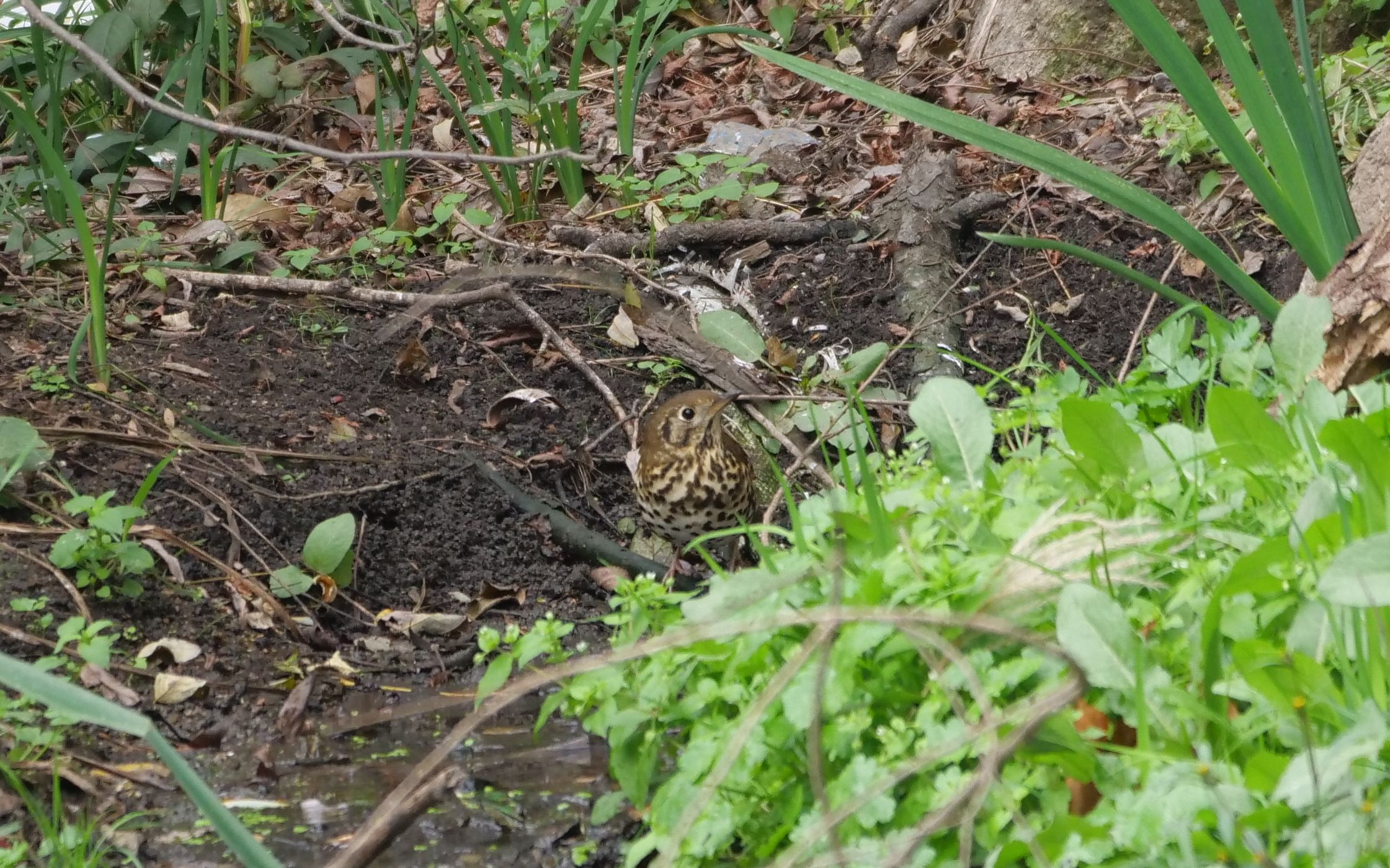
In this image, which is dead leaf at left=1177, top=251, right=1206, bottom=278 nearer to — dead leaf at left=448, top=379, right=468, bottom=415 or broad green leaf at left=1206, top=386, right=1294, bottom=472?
dead leaf at left=448, top=379, right=468, bottom=415

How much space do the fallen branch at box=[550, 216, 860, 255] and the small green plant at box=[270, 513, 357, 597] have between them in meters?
2.18

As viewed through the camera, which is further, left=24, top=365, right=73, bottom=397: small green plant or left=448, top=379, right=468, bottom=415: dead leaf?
left=448, top=379, right=468, bottom=415: dead leaf

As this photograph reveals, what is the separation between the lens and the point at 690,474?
3.67 m

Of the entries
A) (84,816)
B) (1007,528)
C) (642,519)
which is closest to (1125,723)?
(1007,528)

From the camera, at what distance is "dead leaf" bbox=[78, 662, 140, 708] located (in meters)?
2.79

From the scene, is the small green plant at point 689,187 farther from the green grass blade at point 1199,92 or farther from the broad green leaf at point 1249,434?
the broad green leaf at point 1249,434

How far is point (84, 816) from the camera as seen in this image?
7.81 ft

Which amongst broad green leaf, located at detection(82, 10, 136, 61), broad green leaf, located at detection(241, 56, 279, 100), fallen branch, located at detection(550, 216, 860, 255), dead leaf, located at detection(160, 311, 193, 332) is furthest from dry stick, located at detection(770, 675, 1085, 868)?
broad green leaf, located at detection(241, 56, 279, 100)

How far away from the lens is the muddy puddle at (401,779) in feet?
7.45

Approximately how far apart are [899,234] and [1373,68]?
187 cm

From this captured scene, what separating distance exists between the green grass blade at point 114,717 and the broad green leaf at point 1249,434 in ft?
4.44

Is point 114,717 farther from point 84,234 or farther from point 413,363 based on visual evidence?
point 413,363

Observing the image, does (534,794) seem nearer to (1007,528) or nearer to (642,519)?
(1007,528)

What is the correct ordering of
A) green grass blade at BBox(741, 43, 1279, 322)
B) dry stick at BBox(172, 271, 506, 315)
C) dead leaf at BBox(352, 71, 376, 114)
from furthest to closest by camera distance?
dead leaf at BBox(352, 71, 376, 114)
dry stick at BBox(172, 271, 506, 315)
green grass blade at BBox(741, 43, 1279, 322)
